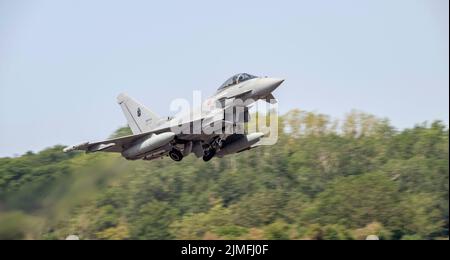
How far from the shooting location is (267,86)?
28328 millimetres

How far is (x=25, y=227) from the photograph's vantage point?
3391 centimetres

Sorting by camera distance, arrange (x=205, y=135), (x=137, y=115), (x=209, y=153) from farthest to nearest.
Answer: (x=137, y=115) < (x=209, y=153) < (x=205, y=135)

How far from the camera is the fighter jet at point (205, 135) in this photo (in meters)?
28.4

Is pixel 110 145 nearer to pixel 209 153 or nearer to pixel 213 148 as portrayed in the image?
pixel 209 153

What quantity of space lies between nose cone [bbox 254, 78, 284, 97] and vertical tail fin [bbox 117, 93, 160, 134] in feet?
14.7

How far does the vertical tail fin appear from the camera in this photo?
103 feet

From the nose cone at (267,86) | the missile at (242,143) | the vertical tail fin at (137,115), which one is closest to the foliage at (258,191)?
the vertical tail fin at (137,115)

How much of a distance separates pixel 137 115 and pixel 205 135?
4262 mm

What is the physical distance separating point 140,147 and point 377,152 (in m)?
41.1

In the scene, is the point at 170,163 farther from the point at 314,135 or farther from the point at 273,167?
the point at 314,135

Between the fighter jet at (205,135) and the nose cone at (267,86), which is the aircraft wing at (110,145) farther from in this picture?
the nose cone at (267,86)

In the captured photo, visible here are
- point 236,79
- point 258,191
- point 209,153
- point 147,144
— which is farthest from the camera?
point 258,191

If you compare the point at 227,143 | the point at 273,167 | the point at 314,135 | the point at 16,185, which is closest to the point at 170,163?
the point at 273,167

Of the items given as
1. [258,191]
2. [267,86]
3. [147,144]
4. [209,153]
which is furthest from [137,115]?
[258,191]
